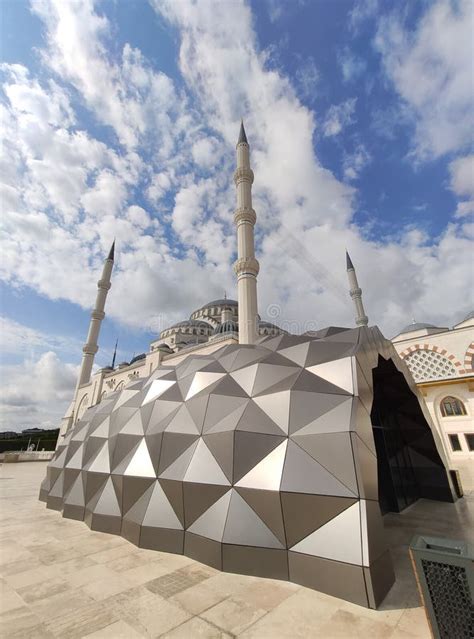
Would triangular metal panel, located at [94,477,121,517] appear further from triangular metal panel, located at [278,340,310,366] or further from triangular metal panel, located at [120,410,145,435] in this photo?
triangular metal panel, located at [278,340,310,366]

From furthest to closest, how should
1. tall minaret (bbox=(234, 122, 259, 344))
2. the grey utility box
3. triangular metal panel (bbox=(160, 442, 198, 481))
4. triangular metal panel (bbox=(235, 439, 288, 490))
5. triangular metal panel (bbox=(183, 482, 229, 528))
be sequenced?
tall minaret (bbox=(234, 122, 259, 344)) < triangular metal panel (bbox=(160, 442, 198, 481)) < triangular metal panel (bbox=(183, 482, 229, 528)) < triangular metal panel (bbox=(235, 439, 288, 490)) < the grey utility box

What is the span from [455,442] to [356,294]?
76.6ft

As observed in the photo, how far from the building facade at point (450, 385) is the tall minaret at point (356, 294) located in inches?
349

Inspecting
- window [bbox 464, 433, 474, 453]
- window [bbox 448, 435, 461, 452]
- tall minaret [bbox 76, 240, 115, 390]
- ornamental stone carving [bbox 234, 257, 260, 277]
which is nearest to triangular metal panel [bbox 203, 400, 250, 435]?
ornamental stone carving [bbox 234, 257, 260, 277]

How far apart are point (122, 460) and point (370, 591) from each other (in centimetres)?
582

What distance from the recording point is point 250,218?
87.8 ft

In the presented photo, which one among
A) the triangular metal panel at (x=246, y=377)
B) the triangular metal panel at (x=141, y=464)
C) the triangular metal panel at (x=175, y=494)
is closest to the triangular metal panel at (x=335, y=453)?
the triangular metal panel at (x=246, y=377)

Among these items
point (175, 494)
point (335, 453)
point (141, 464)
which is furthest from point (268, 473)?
point (141, 464)

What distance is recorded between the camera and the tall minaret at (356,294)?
1556 inches

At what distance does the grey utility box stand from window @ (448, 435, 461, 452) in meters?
24.9

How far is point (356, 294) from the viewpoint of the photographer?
4144 cm

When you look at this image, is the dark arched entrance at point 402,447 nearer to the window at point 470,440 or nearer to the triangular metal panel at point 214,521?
the triangular metal panel at point 214,521

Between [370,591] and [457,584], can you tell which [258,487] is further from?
[457,584]

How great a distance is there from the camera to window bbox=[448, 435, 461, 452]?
21.9 m
